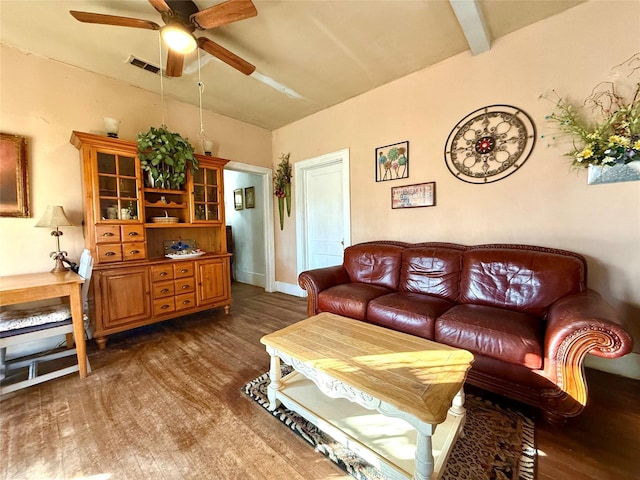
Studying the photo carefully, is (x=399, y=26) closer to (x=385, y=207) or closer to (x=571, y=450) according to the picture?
(x=385, y=207)

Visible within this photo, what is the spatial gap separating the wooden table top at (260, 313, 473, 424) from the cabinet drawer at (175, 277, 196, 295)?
1.86m

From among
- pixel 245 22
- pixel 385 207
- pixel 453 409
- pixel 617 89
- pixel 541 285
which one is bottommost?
pixel 453 409

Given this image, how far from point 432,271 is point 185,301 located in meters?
2.73

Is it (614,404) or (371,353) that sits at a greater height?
(371,353)

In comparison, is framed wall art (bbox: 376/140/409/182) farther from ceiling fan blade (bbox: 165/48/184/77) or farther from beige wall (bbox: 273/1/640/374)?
ceiling fan blade (bbox: 165/48/184/77)

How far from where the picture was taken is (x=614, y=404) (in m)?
1.59

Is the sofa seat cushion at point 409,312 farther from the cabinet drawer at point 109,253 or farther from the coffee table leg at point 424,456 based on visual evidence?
the cabinet drawer at point 109,253

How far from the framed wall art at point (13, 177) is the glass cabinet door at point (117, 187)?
0.55 meters

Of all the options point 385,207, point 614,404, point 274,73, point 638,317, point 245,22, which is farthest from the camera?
point 385,207

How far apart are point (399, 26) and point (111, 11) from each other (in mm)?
2259

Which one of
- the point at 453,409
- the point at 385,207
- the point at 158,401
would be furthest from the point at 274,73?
the point at 453,409

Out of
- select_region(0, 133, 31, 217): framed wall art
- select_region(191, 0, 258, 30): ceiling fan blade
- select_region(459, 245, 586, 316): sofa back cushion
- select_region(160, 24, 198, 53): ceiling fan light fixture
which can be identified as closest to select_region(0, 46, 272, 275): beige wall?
select_region(0, 133, 31, 217): framed wall art

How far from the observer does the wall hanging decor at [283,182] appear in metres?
4.13

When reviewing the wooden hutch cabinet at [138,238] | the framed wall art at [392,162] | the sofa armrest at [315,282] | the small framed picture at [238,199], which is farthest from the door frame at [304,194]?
the small framed picture at [238,199]
